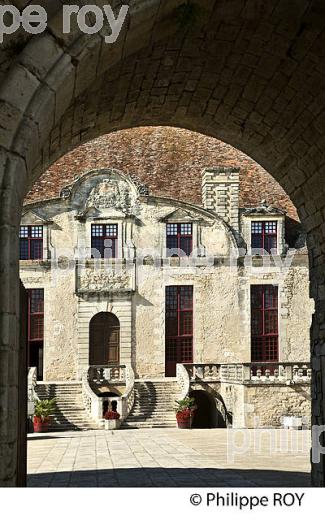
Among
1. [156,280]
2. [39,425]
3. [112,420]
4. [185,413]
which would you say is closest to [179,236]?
[156,280]

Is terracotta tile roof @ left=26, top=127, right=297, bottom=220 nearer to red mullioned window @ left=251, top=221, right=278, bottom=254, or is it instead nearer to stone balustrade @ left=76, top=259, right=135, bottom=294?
red mullioned window @ left=251, top=221, right=278, bottom=254

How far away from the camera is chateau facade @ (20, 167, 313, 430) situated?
2841 centimetres

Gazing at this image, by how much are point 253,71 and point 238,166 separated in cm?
2350

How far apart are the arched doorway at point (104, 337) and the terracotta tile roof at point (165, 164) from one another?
16.6ft

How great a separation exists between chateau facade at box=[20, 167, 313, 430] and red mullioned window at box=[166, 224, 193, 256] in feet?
0.12

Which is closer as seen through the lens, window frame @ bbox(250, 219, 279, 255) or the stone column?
the stone column

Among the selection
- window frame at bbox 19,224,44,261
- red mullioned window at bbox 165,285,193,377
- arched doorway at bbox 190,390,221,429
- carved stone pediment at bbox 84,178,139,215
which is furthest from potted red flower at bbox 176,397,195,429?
window frame at bbox 19,224,44,261

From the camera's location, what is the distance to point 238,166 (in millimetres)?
31109

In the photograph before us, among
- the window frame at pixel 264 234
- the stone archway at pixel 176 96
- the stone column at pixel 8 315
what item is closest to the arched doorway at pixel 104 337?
the window frame at pixel 264 234

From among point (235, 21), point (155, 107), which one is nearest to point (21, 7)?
point (235, 21)

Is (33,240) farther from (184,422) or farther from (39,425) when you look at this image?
(184,422)

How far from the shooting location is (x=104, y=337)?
1137 inches

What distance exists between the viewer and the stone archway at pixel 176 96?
16.7ft

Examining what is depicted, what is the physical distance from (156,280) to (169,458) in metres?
13.9
